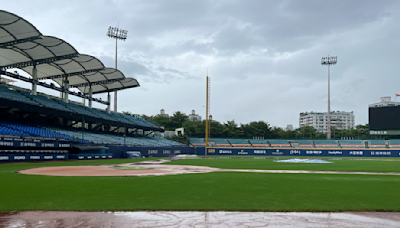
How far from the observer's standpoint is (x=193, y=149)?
60.1 meters

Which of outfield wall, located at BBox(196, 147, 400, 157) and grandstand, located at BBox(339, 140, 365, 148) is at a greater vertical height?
grandstand, located at BBox(339, 140, 365, 148)

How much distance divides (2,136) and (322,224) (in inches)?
1159

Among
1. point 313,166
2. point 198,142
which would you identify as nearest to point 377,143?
point 198,142

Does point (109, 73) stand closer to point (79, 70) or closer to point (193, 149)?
point (79, 70)

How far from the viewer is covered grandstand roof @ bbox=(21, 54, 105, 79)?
138 ft

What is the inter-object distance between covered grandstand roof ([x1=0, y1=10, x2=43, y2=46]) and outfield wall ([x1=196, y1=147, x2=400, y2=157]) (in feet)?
129

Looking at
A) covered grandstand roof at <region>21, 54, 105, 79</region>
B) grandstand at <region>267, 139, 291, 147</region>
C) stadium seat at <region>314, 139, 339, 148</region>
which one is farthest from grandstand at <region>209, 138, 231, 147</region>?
covered grandstand roof at <region>21, 54, 105, 79</region>

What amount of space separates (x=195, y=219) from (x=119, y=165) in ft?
70.3

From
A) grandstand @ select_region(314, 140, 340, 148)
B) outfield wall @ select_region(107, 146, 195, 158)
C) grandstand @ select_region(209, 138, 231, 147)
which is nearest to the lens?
outfield wall @ select_region(107, 146, 195, 158)

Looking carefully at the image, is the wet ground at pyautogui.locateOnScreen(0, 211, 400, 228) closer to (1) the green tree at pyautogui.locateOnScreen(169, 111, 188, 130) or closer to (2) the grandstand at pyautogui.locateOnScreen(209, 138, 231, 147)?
(2) the grandstand at pyautogui.locateOnScreen(209, 138, 231, 147)

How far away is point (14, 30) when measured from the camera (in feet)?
96.6

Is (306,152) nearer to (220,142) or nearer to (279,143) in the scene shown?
(279,143)

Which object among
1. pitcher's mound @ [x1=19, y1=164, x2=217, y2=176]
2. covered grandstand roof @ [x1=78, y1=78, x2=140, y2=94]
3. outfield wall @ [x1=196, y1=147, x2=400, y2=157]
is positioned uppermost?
covered grandstand roof @ [x1=78, y1=78, x2=140, y2=94]

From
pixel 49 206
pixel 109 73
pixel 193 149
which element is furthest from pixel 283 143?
pixel 49 206
